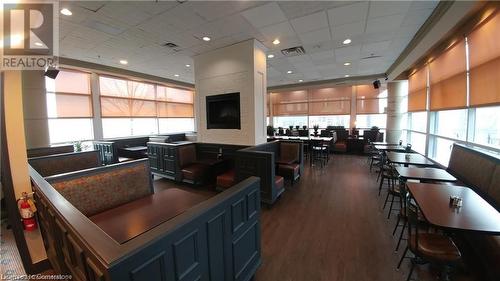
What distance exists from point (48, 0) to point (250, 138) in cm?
402

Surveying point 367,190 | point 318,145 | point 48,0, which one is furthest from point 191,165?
point 318,145

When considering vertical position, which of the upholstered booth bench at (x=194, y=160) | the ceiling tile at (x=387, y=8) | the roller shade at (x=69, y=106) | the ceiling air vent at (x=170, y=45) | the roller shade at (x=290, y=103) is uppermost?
the ceiling air vent at (x=170, y=45)

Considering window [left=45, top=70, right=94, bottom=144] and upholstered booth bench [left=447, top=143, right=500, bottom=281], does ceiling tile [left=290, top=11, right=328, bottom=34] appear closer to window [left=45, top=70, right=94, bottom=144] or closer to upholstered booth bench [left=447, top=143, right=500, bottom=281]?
upholstered booth bench [left=447, top=143, right=500, bottom=281]

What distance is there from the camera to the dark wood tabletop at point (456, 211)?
159cm

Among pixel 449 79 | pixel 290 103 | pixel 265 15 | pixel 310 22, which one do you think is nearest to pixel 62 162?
pixel 265 15

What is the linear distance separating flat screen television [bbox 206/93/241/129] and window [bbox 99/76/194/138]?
422 cm

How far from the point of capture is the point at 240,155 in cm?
398

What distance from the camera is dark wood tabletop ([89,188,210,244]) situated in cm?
153

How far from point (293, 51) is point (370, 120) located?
6.27m

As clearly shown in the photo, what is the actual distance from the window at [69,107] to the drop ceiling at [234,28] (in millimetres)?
998

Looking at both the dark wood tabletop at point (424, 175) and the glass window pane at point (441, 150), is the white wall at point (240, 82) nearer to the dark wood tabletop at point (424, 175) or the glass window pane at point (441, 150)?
the dark wood tabletop at point (424, 175)

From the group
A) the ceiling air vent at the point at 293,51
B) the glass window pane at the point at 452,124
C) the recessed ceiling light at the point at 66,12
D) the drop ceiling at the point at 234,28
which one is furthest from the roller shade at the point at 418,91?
the recessed ceiling light at the point at 66,12

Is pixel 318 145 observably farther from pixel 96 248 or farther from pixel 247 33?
pixel 96 248

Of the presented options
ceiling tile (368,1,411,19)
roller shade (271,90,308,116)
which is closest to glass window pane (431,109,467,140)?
ceiling tile (368,1,411,19)
